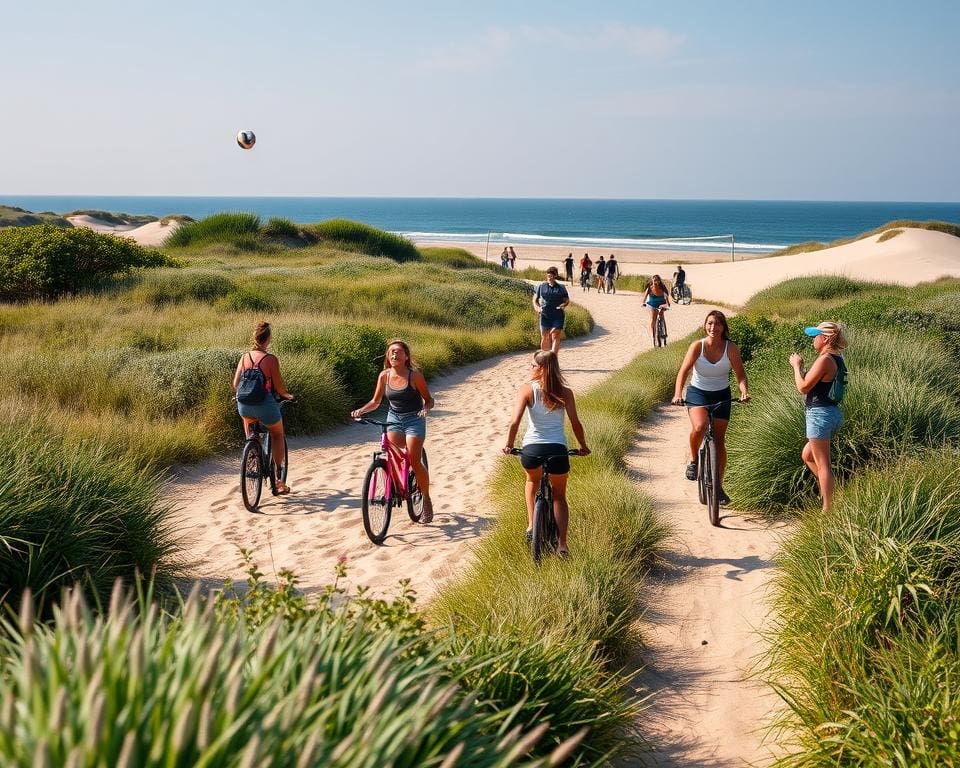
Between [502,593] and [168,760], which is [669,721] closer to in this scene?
[502,593]

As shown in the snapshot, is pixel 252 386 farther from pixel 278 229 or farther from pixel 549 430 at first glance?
pixel 278 229

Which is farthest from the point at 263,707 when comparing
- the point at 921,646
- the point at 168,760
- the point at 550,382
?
the point at 550,382

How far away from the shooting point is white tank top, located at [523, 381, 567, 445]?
6.20 m

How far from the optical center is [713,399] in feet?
25.7

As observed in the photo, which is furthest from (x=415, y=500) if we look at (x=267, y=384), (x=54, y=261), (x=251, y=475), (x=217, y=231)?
(x=217, y=231)

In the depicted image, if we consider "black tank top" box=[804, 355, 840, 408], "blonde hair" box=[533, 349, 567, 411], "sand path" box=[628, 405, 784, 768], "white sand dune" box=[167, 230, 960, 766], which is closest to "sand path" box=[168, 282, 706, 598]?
"white sand dune" box=[167, 230, 960, 766]

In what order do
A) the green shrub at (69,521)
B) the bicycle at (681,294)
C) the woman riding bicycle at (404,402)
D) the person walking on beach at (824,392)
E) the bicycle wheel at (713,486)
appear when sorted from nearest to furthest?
the green shrub at (69,521) → the person walking on beach at (824,392) → the woman riding bicycle at (404,402) → the bicycle wheel at (713,486) → the bicycle at (681,294)

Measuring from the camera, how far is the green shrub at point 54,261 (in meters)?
19.3

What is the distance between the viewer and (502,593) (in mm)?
5203

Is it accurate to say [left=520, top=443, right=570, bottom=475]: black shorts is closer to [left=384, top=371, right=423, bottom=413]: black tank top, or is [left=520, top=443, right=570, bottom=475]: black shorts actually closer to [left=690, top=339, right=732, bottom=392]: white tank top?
[left=384, top=371, right=423, bottom=413]: black tank top

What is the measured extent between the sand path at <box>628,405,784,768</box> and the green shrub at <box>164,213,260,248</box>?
32.9 meters

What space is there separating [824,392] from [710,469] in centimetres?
127

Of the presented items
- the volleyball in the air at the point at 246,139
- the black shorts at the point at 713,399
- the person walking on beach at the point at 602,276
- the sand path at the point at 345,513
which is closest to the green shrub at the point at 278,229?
the person walking on beach at the point at 602,276

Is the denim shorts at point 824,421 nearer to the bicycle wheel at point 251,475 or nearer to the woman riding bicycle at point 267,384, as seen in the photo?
the woman riding bicycle at point 267,384
